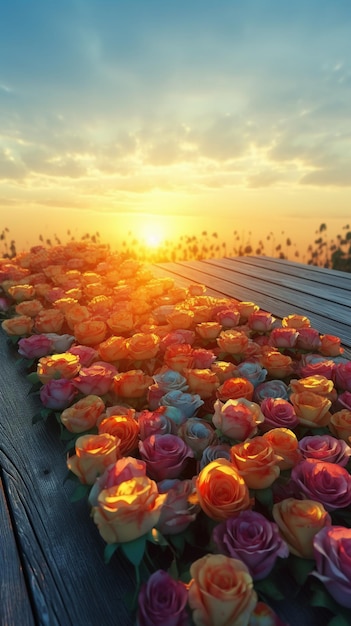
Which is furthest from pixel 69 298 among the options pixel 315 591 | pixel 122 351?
pixel 315 591

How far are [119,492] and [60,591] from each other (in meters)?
0.29

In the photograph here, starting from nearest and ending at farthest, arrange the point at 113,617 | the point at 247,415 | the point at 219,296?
the point at 113,617 → the point at 247,415 → the point at 219,296

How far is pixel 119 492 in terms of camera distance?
0.94 m

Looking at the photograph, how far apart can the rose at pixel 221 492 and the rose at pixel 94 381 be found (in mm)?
693

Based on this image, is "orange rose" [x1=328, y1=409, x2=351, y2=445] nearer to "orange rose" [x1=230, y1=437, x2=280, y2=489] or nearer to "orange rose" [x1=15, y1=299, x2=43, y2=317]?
"orange rose" [x1=230, y1=437, x2=280, y2=489]

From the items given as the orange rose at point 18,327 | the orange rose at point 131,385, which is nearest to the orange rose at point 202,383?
the orange rose at point 131,385

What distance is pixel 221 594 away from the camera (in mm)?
793

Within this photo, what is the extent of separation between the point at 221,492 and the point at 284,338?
43.8 inches

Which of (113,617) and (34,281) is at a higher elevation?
(34,281)

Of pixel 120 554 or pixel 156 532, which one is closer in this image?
pixel 156 532

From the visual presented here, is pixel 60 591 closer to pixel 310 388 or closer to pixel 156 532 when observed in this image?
pixel 156 532

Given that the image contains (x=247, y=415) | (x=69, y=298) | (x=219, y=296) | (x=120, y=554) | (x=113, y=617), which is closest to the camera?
(x=113, y=617)

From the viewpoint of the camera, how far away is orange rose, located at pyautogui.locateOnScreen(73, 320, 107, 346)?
2.07m

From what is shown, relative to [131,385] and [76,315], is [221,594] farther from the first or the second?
[76,315]
